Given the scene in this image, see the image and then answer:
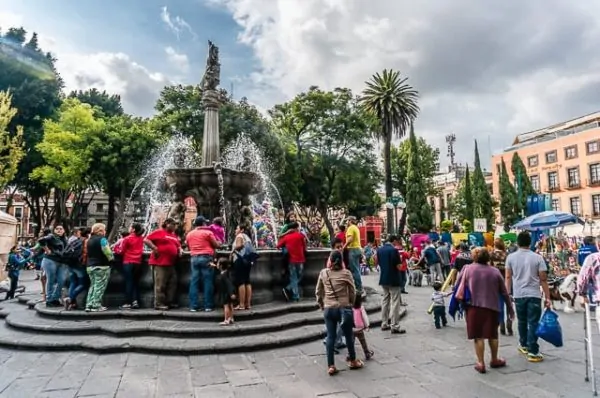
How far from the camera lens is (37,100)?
29625mm

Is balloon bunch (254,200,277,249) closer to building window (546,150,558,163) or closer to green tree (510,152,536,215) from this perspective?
green tree (510,152,536,215)

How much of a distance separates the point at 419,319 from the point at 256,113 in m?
24.8

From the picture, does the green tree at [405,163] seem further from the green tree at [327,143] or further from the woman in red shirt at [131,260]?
the woman in red shirt at [131,260]

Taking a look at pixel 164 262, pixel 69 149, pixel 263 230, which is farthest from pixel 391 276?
pixel 69 149

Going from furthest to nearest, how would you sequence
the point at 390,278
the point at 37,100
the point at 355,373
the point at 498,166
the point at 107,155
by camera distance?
the point at 498,166, the point at 37,100, the point at 107,155, the point at 390,278, the point at 355,373

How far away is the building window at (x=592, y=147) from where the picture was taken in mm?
44062

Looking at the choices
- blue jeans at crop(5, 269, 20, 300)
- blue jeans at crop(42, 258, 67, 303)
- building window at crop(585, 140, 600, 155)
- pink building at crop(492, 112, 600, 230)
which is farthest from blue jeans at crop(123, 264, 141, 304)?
building window at crop(585, 140, 600, 155)

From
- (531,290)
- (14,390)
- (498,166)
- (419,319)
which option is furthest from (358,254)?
(498,166)

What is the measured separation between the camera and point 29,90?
2948 cm

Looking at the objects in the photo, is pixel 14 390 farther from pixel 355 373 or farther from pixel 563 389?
pixel 563 389

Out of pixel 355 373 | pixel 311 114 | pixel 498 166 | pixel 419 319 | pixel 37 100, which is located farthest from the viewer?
pixel 498 166

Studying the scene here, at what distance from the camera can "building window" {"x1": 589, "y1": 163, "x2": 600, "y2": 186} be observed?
44.6m

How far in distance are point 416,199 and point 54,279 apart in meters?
36.1

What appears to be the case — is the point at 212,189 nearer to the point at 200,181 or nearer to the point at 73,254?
the point at 200,181
